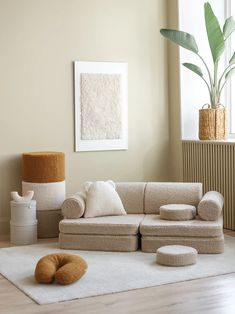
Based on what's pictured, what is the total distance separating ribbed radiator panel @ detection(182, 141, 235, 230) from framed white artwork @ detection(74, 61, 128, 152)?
75 centimetres

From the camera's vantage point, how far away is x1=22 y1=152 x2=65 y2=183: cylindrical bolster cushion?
564cm

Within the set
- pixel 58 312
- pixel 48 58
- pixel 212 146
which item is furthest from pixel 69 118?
pixel 58 312

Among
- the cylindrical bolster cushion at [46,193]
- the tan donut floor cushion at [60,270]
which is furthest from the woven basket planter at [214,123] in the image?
the tan donut floor cushion at [60,270]

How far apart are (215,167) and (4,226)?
2.25 metres

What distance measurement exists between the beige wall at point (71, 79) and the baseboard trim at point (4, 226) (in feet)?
0.03

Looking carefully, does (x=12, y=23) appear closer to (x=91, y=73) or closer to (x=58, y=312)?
(x=91, y=73)

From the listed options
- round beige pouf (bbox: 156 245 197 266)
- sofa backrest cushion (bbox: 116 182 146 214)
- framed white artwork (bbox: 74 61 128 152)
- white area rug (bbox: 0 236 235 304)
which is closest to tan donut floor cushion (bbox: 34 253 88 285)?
white area rug (bbox: 0 236 235 304)

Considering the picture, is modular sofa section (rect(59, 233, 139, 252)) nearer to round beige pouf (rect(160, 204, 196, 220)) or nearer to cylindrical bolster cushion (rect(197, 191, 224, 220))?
round beige pouf (rect(160, 204, 196, 220))

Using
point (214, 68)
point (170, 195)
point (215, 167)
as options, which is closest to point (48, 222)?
point (170, 195)

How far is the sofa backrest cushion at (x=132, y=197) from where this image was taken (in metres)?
5.61

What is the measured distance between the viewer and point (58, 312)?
140 inches

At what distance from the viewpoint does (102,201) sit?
5375 mm

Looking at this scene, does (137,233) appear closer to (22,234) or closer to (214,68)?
(22,234)

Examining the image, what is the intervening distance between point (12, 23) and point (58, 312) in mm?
3288
